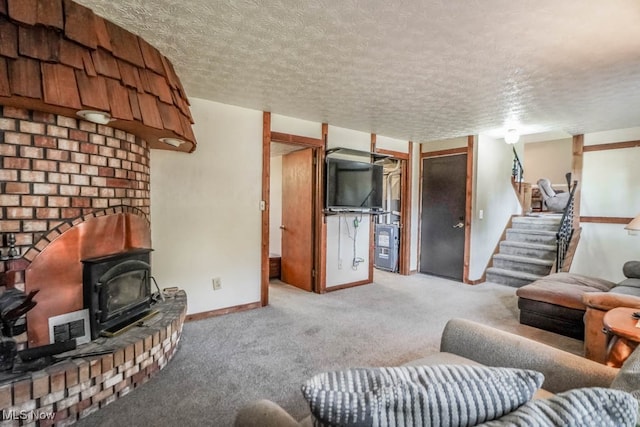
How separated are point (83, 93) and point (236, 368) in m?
2.03

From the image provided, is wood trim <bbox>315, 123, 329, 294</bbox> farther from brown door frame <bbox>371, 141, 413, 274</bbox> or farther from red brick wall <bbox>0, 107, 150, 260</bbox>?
red brick wall <bbox>0, 107, 150, 260</bbox>

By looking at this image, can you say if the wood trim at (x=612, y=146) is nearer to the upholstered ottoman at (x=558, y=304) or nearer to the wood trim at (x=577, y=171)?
the wood trim at (x=577, y=171)

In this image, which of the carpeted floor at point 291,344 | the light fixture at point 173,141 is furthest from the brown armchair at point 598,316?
the light fixture at point 173,141

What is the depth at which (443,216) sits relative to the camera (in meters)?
5.53

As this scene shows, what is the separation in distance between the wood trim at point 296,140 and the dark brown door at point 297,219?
0.18m

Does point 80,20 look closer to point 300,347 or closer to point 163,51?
point 163,51

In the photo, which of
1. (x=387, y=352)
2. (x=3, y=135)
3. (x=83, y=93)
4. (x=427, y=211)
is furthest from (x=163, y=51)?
(x=427, y=211)

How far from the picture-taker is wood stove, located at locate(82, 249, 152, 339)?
2.04 metres

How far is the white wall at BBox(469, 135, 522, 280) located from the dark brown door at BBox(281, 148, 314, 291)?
2663mm

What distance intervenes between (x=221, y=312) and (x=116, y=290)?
1428mm

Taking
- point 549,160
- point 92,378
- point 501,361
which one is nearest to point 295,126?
point 92,378

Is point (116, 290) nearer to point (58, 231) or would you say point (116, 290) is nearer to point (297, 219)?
point (58, 231)

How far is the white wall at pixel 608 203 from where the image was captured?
4.43m

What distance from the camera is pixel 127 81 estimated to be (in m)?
1.96
